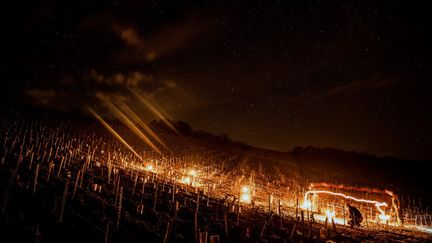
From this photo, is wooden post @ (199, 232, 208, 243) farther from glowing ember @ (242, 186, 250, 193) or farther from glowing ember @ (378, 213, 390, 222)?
glowing ember @ (378, 213, 390, 222)

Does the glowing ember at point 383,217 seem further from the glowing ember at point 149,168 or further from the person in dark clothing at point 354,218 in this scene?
the glowing ember at point 149,168

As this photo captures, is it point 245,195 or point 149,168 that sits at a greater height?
point 149,168

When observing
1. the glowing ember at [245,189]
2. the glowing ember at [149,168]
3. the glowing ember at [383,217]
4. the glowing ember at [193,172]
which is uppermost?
the glowing ember at [149,168]

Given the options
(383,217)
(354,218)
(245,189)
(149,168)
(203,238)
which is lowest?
(383,217)

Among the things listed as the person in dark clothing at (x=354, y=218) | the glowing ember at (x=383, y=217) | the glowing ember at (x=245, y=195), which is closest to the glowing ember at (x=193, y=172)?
the glowing ember at (x=245, y=195)

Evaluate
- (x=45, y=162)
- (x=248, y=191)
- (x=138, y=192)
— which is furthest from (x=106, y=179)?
(x=248, y=191)

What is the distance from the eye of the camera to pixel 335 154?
55438 millimetres

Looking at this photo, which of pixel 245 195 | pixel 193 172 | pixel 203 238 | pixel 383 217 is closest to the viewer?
pixel 203 238

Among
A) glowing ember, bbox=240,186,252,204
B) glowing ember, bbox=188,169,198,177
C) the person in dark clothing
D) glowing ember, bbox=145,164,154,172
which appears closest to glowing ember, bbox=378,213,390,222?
the person in dark clothing

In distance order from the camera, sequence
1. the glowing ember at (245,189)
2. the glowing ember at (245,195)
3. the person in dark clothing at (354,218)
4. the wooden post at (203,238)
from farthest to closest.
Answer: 1. the glowing ember at (245,189)
2. the glowing ember at (245,195)
3. the person in dark clothing at (354,218)
4. the wooden post at (203,238)

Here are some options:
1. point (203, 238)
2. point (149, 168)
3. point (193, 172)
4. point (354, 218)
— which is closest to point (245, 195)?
point (193, 172)

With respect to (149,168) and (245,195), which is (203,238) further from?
(149,168)

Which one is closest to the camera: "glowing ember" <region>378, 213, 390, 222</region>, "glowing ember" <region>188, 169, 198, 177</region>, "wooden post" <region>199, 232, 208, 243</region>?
"wooden post" <region>199, 232, 208, 243</region>

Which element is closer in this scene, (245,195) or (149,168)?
(245,195)
